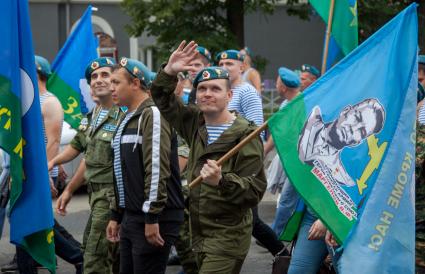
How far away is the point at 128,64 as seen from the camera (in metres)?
6.32

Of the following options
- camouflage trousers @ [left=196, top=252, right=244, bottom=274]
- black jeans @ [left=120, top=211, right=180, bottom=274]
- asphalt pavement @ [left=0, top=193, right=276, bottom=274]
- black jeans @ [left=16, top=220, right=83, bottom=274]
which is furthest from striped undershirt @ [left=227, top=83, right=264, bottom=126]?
camouflage trousers @ [left=196, top=252, right=244, bottom=274]

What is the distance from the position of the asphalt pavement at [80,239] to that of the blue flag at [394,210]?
3779 mm

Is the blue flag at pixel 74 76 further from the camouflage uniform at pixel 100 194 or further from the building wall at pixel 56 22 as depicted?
the building wall at pixel 56 22

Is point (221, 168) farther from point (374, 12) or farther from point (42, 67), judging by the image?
point (374, 12)

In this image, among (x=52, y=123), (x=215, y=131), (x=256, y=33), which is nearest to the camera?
(x=215, y=131)

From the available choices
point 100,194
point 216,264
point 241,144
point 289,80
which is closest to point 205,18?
point 289,80

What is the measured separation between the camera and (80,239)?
1050 cm

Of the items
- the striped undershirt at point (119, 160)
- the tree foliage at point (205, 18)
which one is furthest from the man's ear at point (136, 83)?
the tree foliage at point (205, 18)

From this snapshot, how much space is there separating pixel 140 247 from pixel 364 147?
5.24 ft

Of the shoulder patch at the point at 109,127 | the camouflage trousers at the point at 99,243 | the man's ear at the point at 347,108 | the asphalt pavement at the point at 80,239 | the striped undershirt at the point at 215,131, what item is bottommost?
the asphalt pavement at the point at 80,239

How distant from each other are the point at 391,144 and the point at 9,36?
2.25m

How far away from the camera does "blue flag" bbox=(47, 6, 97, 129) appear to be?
10508 mm

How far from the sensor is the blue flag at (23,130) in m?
5.73

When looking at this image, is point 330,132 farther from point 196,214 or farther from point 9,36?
point 9,36
